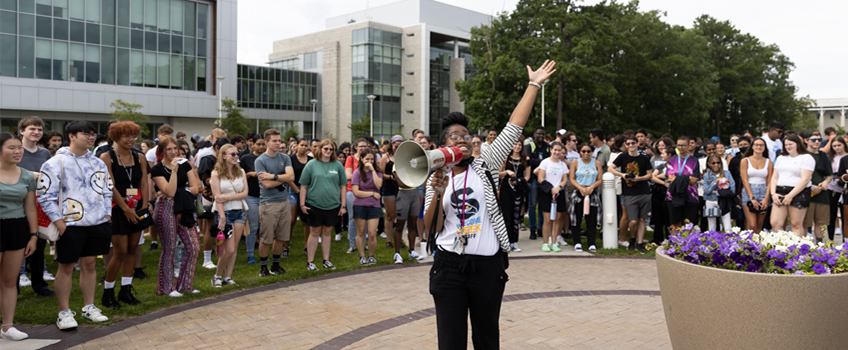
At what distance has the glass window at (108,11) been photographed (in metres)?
39.8

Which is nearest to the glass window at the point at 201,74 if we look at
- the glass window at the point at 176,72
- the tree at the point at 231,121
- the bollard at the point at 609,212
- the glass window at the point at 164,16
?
the glass window at the point at 176,72

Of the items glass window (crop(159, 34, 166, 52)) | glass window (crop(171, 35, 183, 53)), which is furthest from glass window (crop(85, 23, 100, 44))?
glass window (crop(171, 35, 183, 53))

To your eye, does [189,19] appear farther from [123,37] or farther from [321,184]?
[321,184]

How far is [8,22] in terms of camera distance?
36188 millimetres

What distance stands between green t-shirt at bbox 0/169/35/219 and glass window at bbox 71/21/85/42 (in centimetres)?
Answer: 3965

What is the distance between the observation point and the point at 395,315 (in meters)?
6.37

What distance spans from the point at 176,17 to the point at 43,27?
8667 millimetres

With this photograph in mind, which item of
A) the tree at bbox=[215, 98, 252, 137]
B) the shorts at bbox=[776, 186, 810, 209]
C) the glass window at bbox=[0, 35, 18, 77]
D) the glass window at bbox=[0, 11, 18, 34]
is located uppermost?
the glass window at bbox=[0, 11, 18, 34]

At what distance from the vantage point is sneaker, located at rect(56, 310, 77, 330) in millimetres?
5715

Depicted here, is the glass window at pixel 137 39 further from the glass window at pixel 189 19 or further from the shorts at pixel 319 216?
the shorts at pixel 319 216

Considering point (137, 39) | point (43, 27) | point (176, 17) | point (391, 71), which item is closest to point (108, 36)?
point (137, 39)

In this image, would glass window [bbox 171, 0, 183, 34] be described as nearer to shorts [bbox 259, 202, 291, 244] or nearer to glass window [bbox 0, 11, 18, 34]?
glass window [bbox 0, 11, 18, 34]

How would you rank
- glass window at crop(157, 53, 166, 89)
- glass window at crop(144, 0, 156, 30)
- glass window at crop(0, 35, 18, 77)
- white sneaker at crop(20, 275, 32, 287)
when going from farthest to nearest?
1. glass window at crop(157, 53, 166, 89)
2. glass window at crop(144, 0, 156, 30)
3. glass window at crop(0, 35, 18, 77)
4. white sneaker at crop(20, 275, 32, 287)

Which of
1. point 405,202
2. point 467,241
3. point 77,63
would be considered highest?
point 77,63
